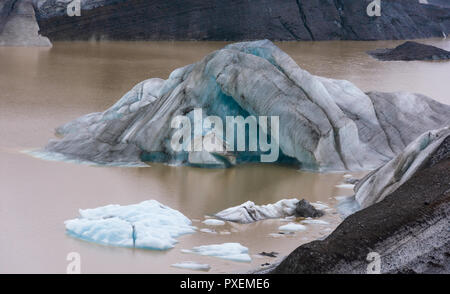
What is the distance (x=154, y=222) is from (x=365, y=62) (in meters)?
20.0

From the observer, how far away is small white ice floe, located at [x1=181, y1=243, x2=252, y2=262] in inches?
322

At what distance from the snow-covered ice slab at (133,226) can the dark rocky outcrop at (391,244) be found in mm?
2113

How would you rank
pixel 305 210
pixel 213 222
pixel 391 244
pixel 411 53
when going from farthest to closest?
pixel 411 53 → pixel 305 210 → pixel 213 222 → pixel 391 244

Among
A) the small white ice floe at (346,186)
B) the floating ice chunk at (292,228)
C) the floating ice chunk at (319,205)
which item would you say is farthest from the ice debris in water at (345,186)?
the floating ice chunk at (292,228)

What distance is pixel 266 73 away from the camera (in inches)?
505

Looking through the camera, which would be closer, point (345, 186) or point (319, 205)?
point (319, 205)

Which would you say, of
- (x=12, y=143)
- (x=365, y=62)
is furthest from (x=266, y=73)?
(x=365, y=62)

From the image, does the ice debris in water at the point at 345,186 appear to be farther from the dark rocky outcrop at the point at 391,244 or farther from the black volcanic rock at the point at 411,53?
the black volcanic rock at the point at 411,53

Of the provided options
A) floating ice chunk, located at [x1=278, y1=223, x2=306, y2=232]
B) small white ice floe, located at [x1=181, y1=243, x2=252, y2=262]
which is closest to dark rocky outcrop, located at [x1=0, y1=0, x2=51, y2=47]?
floating ice chunk, located at [x1=278, y1=223, x2=306, y2=232]

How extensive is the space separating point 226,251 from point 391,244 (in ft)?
7.17

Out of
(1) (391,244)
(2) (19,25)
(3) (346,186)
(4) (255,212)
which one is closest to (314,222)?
(4) (255,212)

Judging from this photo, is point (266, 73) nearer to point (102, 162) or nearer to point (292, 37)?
point (102, 162)

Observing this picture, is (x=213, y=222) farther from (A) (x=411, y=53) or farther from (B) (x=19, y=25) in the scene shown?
(A) (x=411, y=53)

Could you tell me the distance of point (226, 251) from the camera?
8320mm
